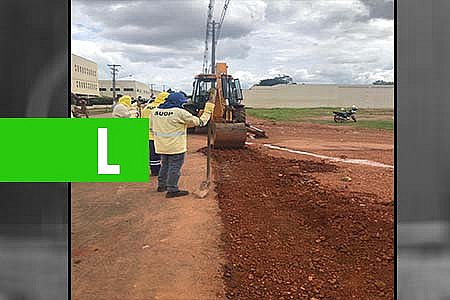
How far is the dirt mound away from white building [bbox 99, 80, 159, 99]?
15.9 inches

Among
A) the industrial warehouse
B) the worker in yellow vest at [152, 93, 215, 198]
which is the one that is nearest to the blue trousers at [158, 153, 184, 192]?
the worker in yellow vest at [152, 93, 215, 198]

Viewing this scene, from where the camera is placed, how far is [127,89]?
5.01 ft

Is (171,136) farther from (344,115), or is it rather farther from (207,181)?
(344,115)

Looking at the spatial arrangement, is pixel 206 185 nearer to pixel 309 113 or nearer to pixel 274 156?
pixel 274 156

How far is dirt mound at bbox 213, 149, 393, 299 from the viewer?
1519 mm

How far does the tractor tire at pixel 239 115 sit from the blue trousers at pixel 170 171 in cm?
28

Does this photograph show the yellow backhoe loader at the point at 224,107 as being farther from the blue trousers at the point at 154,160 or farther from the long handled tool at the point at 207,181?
the blue trousers at the point at 154,160

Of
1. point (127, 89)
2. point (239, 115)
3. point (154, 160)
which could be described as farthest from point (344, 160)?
point (127, 89)

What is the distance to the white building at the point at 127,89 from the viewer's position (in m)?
1.50

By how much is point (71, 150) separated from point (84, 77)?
308 mm

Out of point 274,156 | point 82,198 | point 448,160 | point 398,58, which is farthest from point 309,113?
point 82,198

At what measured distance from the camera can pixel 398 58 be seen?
1391mm

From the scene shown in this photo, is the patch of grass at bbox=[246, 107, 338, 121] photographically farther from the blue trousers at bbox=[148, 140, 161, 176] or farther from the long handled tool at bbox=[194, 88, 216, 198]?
the blue trousers at bbox=[148, 140, 161, 176]

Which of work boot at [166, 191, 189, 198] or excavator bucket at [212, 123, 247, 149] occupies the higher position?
excavator bucket at [212, 123, 247, 149]
